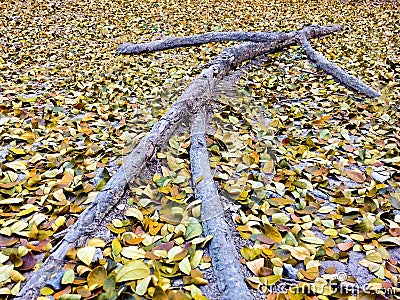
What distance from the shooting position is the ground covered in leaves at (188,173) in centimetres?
160

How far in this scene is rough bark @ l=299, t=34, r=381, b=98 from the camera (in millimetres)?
3699


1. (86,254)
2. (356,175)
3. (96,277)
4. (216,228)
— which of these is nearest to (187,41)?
(356,175)

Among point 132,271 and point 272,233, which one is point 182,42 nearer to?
point 272,233

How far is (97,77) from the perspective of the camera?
13.7ft

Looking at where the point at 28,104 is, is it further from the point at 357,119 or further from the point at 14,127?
the point at 357,119

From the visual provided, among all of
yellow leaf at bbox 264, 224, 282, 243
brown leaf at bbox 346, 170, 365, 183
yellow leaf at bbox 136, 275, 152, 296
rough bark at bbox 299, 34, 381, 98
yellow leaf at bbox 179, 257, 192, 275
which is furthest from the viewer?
rough bark at bbox 299, 34, 381, 98

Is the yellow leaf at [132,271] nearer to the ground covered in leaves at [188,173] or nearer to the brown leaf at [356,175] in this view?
the ground covered in leaves at [188,173]

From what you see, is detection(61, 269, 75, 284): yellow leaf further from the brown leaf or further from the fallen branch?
the fallen branch

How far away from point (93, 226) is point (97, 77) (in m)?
2.79

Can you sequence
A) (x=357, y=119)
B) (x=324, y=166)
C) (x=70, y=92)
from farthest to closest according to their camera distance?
(x=70, y=92)
(x=357, y=119)
(x=324, y=166)

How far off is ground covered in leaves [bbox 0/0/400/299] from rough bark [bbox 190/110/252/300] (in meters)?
0.06

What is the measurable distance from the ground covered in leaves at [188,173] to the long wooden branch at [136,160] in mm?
65

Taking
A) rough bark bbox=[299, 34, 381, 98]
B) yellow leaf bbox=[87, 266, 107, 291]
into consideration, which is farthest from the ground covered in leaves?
rough bark bbox=[299, 34, 381, 98]

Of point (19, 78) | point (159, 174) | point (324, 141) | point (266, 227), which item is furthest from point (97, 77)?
point (266, 227)
